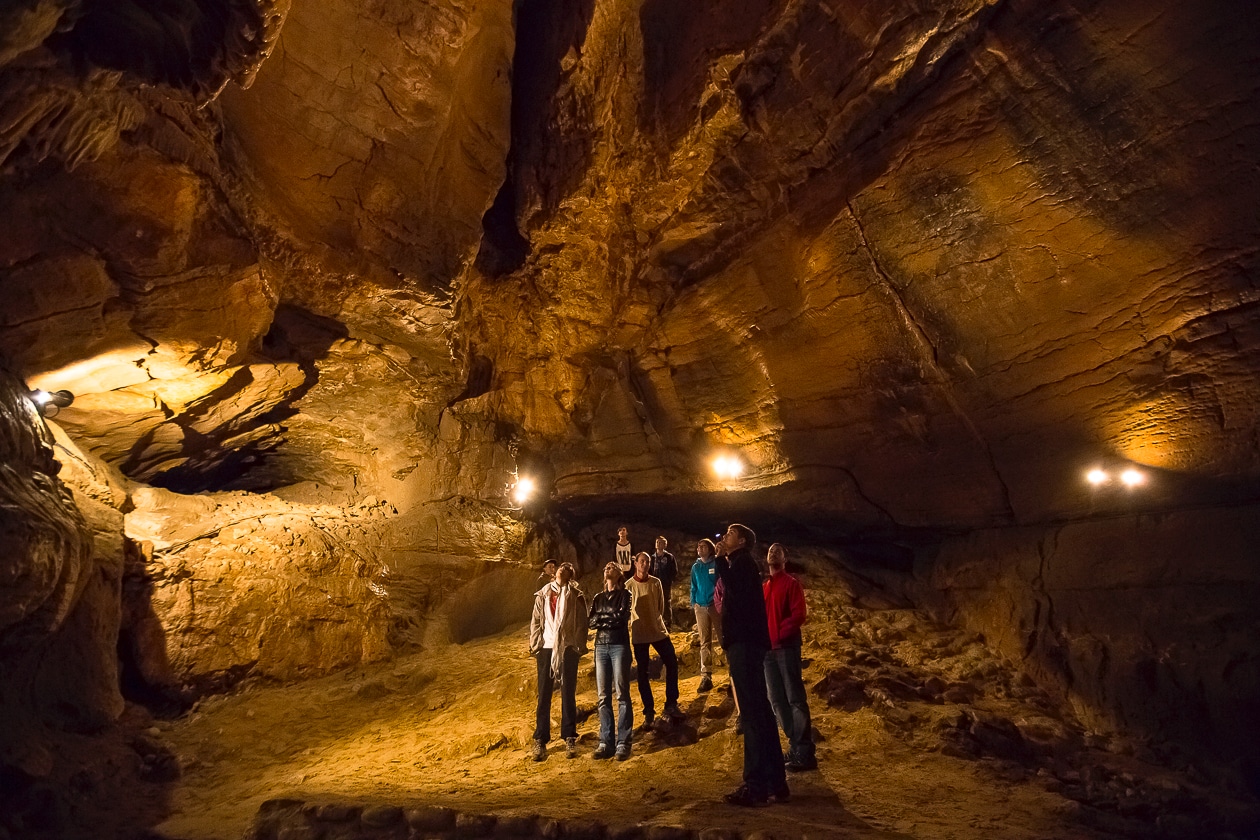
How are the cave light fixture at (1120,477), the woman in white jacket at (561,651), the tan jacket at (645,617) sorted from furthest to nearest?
the cave light fixture at (1120,477), the tan jacket at (645,617), the woman in white jacket at (561,651)

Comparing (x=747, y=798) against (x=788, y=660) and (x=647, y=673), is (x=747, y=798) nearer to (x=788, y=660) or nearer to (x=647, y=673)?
(x=788, y=660)

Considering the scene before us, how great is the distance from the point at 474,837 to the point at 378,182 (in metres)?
7.57

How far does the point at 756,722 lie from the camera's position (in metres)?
4.65

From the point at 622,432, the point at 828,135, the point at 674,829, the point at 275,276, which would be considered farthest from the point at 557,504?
the point at 674,829

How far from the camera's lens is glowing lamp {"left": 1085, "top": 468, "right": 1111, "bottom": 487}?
7.56 metres

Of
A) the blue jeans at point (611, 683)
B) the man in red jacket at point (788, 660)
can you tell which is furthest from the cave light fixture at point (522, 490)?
the man in red jacket at point (788, 660)

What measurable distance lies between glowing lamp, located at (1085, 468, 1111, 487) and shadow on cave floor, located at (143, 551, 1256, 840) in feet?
8.16

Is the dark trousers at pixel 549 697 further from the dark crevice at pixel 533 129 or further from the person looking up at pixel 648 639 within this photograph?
the dark crevice at pixel 533 129

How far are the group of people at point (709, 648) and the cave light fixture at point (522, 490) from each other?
190 inches

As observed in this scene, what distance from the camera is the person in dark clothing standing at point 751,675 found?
4703mm

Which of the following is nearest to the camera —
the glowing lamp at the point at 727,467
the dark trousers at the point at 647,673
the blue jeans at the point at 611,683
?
the blue jeans at the point at 611,683

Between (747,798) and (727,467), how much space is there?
6.36 meters

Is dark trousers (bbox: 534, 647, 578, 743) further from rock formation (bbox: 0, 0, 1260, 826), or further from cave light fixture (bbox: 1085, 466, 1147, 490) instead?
cave light fixture (bbox: 1085, 466, 1147, 490)

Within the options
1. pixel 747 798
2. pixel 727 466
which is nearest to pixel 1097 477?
pixel 727 466
